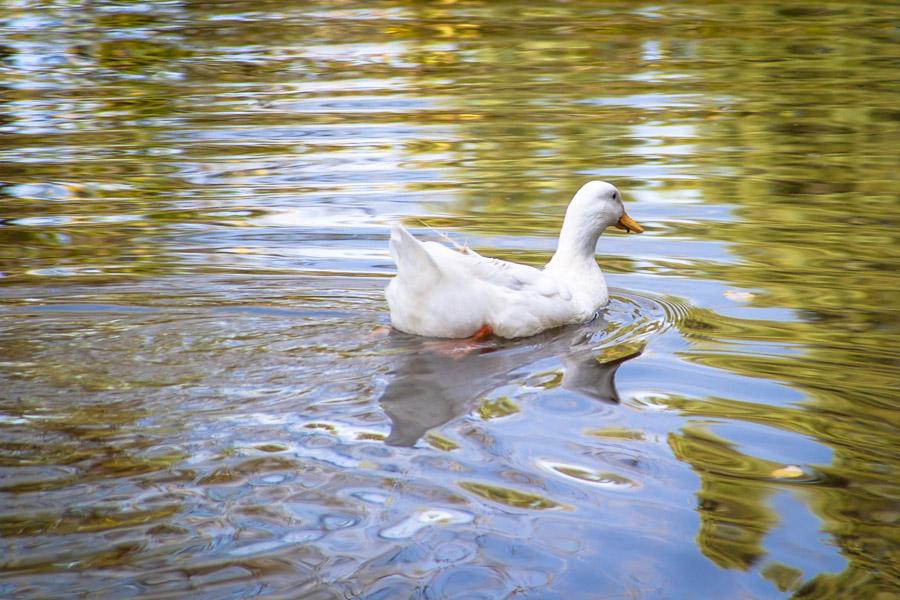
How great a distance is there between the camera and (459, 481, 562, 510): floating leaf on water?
4.58 meters

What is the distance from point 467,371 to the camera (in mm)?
6203

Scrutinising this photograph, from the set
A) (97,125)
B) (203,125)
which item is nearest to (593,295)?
(203,125)

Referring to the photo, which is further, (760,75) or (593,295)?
(760,75)

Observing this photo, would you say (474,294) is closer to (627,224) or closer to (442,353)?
(442,353)

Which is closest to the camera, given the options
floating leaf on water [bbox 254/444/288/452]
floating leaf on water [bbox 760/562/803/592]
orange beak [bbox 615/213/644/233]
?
floating leaf on water [bbox 760/562/803/592]

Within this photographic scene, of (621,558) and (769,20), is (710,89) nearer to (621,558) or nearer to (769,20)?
(769,20)

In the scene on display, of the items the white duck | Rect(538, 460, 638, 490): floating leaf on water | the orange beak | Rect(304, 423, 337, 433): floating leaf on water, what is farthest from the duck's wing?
Rect(538, 460, 638, 490): floating leaf on water

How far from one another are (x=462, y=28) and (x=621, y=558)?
1579 centimetres

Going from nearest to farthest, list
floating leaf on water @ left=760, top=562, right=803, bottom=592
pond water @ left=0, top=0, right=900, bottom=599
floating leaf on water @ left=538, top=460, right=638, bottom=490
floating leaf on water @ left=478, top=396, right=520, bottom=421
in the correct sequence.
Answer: floating leaf on water @ left=760, top=562, right=803, bottom=592 < pond water @ left=0, top=0, right=900, bottom=599 < floating leaf on water @ left=538, top=460, right=638, bottom=490 < floating leaf on water @ left=478, top=396, right=520, bottom=421

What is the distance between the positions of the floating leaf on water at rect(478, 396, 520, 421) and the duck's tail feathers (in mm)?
916

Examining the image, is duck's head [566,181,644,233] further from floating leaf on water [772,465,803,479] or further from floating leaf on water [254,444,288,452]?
floating leaf on water [254,444,288,452]

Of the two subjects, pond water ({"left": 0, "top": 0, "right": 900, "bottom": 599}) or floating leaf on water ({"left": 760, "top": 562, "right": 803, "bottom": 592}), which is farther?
pond water ({"left": 0, "top": 0, "right": 900, "bottom": 599})

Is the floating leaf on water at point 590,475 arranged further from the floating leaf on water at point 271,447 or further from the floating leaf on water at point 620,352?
the floating leaf on water at point 620,352

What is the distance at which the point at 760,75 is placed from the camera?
1508 centimetres
